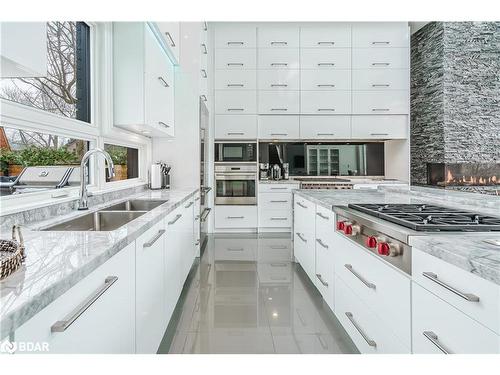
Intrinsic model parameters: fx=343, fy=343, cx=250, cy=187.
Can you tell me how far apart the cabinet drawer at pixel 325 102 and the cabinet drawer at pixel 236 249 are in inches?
86.8

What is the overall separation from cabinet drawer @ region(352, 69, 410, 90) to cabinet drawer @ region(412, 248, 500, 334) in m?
4.62

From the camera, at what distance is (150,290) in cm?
164

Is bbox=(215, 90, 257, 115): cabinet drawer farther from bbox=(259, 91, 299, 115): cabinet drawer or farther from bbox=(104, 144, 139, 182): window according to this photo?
bbox=(104, 144, 139, 182): window

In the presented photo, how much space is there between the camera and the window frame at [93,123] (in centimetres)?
169

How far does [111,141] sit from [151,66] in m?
0.72

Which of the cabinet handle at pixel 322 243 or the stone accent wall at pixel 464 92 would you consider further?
the stone accent wall at pixel 464 92

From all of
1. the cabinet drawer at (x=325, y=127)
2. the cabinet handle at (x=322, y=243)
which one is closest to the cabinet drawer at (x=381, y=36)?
the cabinet drawer at (x=325, y=127)

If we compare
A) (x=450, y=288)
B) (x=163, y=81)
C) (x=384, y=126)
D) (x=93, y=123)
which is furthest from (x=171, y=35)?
(x=384, y=126)

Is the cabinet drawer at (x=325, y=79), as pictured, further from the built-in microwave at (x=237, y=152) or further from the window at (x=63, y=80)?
the window at (x=63, y=80)

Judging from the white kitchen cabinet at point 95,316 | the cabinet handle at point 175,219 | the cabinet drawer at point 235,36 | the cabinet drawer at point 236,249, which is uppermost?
the cabinet drawer at point 235,36

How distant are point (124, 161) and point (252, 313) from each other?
77.0 inches

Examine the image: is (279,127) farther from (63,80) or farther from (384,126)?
(63,80)
